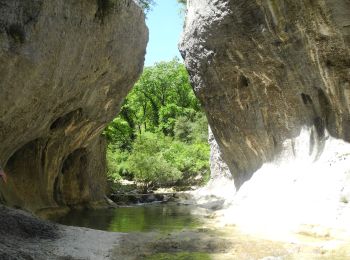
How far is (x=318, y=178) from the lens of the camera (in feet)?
38.3

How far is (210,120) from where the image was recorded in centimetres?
1884

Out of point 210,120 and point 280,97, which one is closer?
point 280,97

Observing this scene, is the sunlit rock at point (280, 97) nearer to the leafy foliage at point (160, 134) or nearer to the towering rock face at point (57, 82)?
the towering rock face at point (57, 82)

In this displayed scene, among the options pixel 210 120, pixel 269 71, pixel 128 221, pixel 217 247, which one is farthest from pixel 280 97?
pixel 217 247

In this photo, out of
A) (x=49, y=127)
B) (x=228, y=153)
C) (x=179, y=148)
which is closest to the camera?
(x=49, y=127)

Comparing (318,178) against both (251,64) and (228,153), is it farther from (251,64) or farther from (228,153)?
(228,153)

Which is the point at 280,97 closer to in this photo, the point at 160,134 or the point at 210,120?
the point at 210,120

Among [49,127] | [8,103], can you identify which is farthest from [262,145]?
[8,103]

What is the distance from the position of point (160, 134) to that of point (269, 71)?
27207 millimetres

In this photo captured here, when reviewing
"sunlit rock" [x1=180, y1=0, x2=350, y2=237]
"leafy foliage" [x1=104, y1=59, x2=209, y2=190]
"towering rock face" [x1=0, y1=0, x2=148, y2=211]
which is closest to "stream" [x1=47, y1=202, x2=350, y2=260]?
"sunlit rock" [x1=180, y1=0, x2=350, y2=237]

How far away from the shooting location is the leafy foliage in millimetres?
31203

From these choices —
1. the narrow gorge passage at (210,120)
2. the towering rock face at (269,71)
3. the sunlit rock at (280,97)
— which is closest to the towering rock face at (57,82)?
the narrow gorge passage at (210,120)

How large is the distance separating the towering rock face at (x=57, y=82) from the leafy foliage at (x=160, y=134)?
389 inches

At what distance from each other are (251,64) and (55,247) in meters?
9.39
